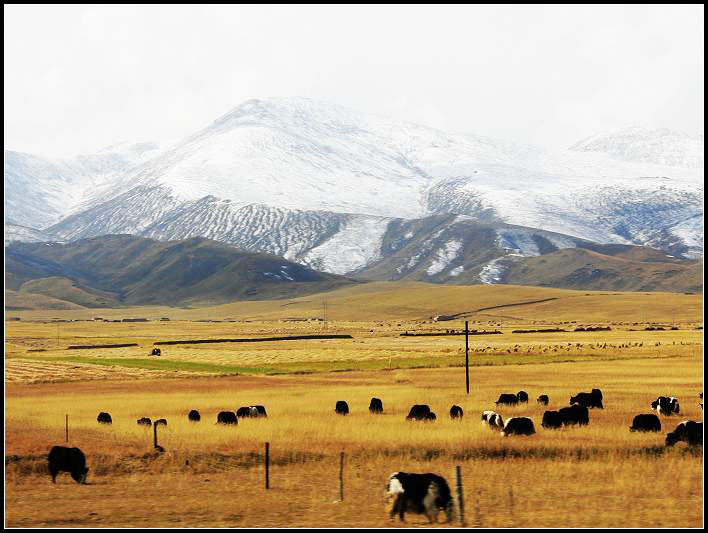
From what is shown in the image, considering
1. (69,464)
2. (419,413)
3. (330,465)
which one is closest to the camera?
(69,464)

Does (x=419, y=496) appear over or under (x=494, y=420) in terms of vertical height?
under

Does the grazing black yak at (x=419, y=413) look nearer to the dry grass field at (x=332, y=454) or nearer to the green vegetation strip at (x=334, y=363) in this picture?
the dry grass field at (x=332, y=454)

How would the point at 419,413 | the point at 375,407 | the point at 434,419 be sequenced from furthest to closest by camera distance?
the point at 375,407 < the point at 419,413 < the point at 434,419

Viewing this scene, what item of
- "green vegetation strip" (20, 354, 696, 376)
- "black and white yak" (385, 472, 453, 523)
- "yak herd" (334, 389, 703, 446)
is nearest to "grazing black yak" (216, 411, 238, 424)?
"yak herd" (334, 389, 703, 446)

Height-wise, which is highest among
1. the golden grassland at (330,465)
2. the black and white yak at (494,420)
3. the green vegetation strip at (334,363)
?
the green vegetation strip at (334,363)

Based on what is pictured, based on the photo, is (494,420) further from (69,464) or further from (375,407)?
(69,464)

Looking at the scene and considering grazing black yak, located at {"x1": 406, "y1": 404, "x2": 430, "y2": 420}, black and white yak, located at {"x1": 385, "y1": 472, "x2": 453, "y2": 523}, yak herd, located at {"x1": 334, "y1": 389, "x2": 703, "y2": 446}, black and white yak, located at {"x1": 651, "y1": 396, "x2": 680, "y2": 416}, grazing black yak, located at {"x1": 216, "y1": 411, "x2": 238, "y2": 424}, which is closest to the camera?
black and white yak, located at {"x1": 385, "y1": 472, "x2": 453, "y2": 523}

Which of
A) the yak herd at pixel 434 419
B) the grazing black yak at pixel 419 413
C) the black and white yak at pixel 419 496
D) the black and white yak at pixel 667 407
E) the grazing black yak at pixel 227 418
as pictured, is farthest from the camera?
the black and white yak at pixel 667 407

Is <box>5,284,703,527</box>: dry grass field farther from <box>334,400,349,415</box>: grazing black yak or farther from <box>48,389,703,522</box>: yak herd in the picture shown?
<box>334,400,349,415</box>: grazing black yak

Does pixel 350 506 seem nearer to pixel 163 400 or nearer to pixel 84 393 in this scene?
pixel 163 400

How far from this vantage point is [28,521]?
26828 millimetres

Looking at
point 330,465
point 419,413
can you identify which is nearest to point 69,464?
point 330,465

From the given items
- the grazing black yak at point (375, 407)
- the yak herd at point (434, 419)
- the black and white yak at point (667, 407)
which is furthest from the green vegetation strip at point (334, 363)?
the black and white yak at point (667, 407)

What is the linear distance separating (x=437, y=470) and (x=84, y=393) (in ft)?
139
